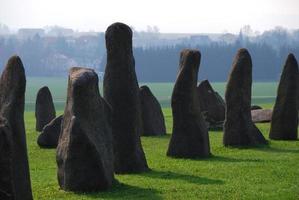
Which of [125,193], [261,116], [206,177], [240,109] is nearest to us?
[125,193]

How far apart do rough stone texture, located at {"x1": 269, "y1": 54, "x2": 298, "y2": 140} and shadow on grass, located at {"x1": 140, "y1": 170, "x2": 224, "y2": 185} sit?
11665 millimetres

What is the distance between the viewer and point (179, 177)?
2339cm

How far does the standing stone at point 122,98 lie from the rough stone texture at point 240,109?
7.87 meters

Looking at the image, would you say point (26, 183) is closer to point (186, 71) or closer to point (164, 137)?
point (186, 71)

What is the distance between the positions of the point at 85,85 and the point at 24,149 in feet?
12.6

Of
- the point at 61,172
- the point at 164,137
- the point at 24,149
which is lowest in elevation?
the point at 164,137

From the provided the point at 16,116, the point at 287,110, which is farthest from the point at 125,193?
the point at 287,110

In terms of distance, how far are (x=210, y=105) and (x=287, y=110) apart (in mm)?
7747

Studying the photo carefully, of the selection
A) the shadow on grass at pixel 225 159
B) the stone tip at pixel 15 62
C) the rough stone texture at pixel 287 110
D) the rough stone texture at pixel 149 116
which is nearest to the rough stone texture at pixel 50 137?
the rough stone texture at pixel 149 116

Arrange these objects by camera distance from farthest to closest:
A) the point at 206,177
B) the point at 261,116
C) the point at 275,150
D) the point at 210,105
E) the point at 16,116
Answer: the point at 261,116
the point at 210,105
the point at 275,150
the point at 206,177
the point at 16,116

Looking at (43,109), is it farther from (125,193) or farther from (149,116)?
(125,193)

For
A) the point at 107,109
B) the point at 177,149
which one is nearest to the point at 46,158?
the point at 177,149

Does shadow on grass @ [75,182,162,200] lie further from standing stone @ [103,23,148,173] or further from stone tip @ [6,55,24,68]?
stone tip @ [6,55,24,68]

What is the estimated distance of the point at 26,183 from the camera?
17719mm
